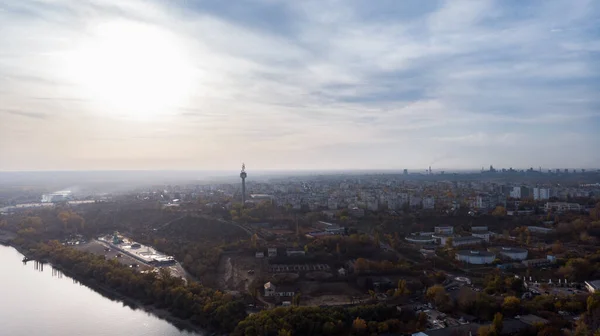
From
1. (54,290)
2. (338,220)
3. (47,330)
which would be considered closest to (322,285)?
(47,330)

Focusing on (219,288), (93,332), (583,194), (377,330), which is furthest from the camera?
(583,194)

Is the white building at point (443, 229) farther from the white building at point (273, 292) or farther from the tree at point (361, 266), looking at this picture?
the white building at point (273, 292)

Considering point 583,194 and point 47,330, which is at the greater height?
point 583,194

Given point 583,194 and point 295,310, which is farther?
point 583,194

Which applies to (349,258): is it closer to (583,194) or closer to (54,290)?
(54,290)

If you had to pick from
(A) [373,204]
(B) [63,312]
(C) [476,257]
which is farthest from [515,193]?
(B) [63,312]

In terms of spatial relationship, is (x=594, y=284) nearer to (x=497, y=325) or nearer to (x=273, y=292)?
(x=497, y=325)

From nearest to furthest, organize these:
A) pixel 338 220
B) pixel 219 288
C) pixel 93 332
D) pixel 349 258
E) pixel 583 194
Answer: pixel 93 332 → pixel 219 288 → pixel 349 258 → pixel 338 220 → pixel 583 194
